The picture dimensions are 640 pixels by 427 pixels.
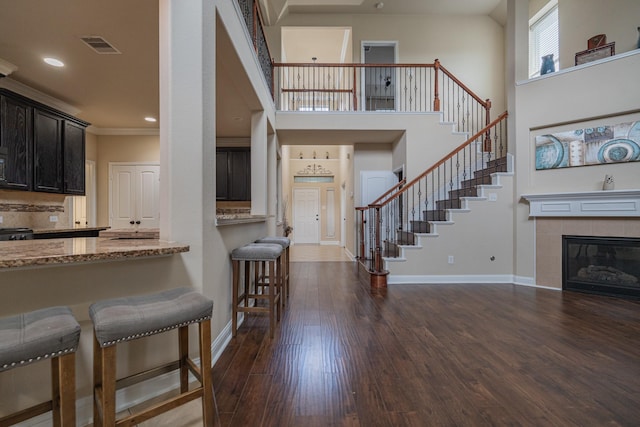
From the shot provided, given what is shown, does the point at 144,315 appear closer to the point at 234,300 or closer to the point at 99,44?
the point at 234,300

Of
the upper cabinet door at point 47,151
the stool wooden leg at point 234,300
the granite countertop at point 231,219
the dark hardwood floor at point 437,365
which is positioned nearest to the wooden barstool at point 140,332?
the dark hardwood floor at point 437,365

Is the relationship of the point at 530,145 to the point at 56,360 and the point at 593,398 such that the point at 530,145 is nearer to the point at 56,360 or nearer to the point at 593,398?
the point at 593,398

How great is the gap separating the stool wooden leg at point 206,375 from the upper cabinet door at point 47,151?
4.04 m

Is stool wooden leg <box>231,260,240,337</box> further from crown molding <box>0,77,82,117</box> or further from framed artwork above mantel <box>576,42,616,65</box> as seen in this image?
framed artwork above mantel <box>576,42,616,65</box>

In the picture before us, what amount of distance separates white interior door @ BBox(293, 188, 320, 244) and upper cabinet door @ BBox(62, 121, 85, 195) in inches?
232

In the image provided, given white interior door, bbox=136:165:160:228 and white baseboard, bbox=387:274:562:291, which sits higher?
white interior door, bbox=136:165:160:228

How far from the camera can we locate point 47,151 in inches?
149

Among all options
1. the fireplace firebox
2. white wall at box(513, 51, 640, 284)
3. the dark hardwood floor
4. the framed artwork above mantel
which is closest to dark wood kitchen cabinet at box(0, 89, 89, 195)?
the dark hardwood floor

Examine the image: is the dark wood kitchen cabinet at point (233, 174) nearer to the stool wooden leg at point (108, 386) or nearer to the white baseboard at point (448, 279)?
the white baseboard at point (448, 279)

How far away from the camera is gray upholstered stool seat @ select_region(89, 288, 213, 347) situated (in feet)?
3.52

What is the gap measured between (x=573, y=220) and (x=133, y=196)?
7.49 m

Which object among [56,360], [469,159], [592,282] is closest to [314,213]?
[469,159]

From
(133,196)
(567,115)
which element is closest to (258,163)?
(133,196)

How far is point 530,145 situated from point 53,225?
740 cm
